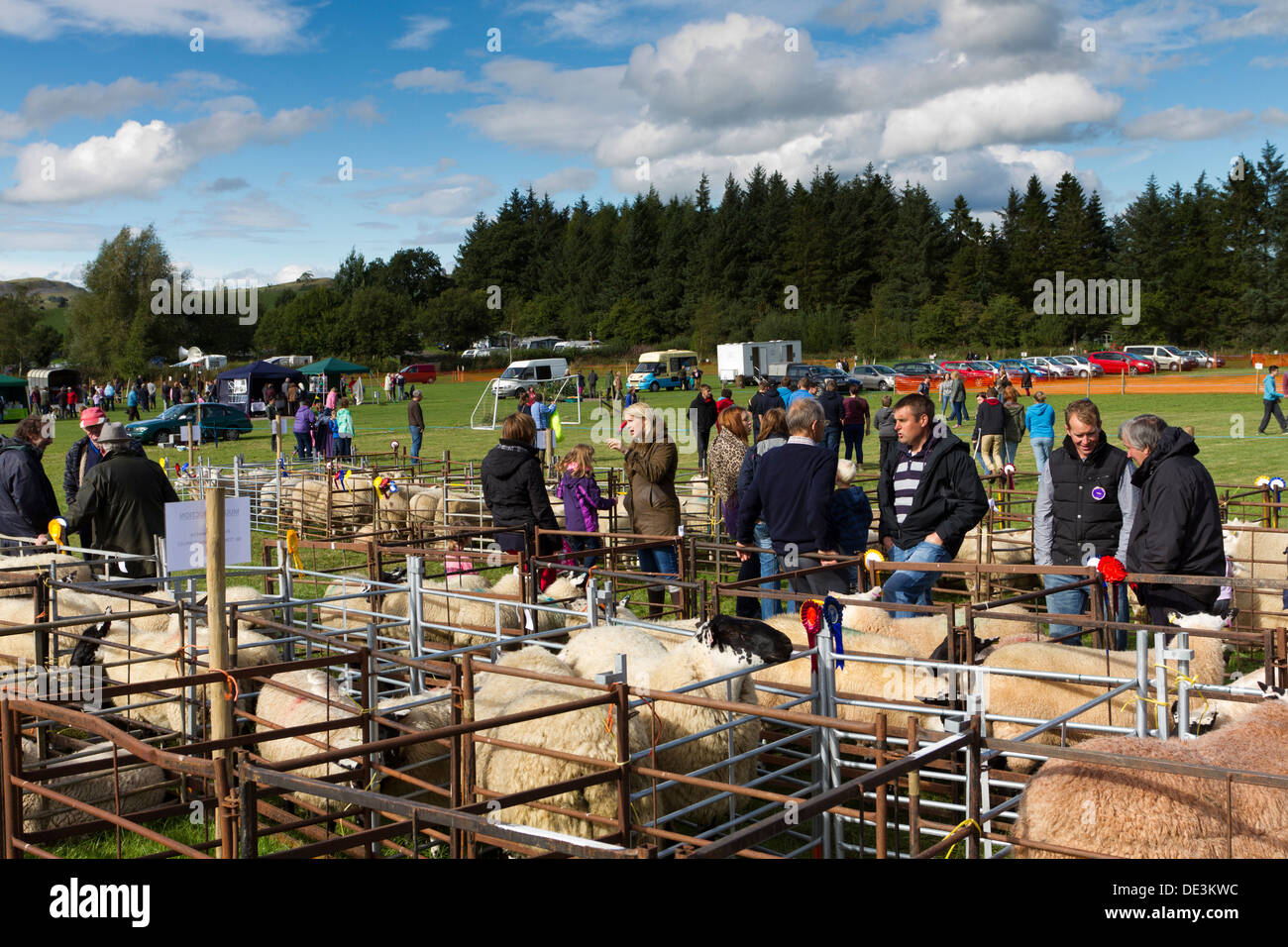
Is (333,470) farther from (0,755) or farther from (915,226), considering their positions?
(915,226)

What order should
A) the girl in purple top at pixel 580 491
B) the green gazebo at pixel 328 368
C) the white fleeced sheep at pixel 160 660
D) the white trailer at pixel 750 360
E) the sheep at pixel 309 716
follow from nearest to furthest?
the sheep at pixel 309 716 < the white fleeced sheep at pixel 160 660 < the girl in purple top at pixel 580 491 < the green gazebo at pixel 328 368 < the white trailer at pixel 750 360

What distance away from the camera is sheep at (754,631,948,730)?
16.2 feet

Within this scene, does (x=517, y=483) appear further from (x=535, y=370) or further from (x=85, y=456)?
(x=535, y=370)

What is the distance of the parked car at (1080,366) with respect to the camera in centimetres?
5625

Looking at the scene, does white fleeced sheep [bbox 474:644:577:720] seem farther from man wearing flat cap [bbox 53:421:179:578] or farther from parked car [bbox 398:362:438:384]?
parked car [bbox 398:362:438:384]

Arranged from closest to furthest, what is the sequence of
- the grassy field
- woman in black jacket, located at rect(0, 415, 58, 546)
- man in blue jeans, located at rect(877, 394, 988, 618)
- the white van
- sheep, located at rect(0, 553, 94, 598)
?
man in blue jeans, located at rect(877, 394, 988, 618) < sheep, located at rect(0, 553, 94, 598) < woman in black jacket, located at rect(0, 415, 58, 546) < the grassy field < the white van

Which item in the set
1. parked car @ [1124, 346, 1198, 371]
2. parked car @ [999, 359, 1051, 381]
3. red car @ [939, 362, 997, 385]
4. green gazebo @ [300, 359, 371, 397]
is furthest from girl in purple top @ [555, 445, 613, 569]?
parked car @ [1124, 346, 1198, 371]

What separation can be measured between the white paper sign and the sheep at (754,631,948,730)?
270 cm

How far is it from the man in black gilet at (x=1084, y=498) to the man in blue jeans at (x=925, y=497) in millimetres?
659

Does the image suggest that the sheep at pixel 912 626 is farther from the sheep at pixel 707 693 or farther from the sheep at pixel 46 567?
the sheep at pixel 46 567

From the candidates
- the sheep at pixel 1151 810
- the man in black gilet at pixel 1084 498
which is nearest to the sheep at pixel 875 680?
the sheep at pixel 1151 810

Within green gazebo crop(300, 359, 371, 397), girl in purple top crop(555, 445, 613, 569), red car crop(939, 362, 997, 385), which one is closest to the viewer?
girl in purple top crop(555, 445, 613, 569)

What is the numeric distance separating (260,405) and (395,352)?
52379 mm

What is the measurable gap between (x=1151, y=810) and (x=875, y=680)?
203cm
